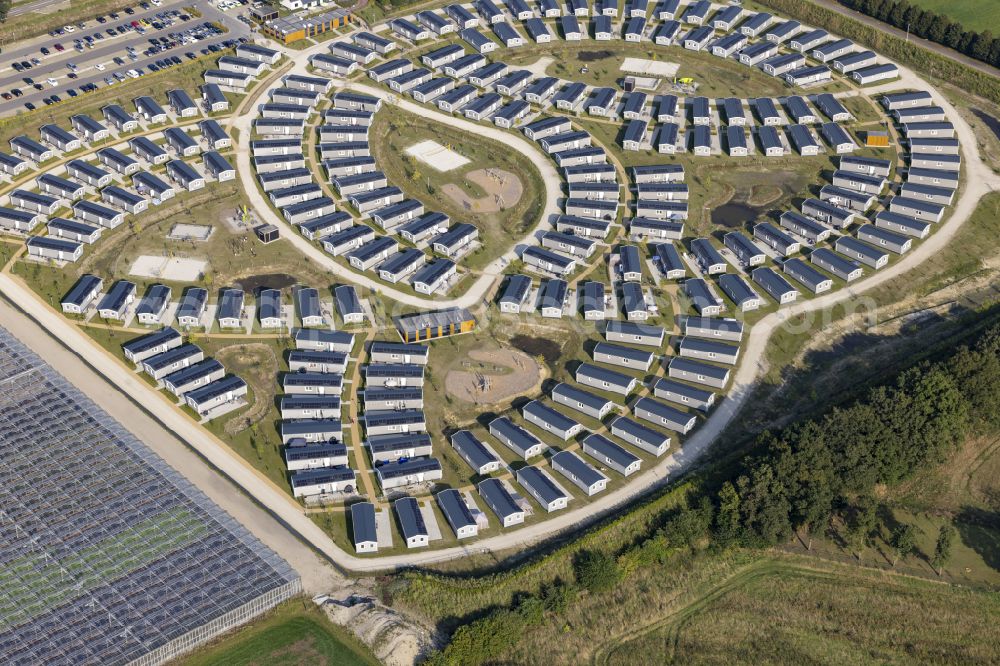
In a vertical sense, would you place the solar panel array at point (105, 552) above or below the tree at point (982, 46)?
below

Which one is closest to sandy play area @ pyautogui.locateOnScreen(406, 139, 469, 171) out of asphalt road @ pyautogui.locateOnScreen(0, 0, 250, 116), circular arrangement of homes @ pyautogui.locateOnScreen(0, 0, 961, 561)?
circular arrangement of homes @ pyautogui.locateOnScreen(0, 0, 961, 561)

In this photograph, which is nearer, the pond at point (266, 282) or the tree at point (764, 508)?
the tree at point (764, 508)

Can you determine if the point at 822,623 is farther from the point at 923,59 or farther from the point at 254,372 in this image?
the point at 923,59

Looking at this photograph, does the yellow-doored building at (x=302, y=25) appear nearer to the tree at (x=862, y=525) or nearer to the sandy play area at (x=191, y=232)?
the sandy play area at (x=191, y=232)

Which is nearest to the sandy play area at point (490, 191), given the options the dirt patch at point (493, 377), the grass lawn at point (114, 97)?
the dirt patch at point (493, 377)

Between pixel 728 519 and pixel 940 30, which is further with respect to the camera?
pixel 940 30

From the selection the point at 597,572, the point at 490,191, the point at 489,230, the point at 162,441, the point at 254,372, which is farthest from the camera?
the point at 490,191

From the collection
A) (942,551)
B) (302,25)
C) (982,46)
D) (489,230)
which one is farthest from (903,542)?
(302,25)
